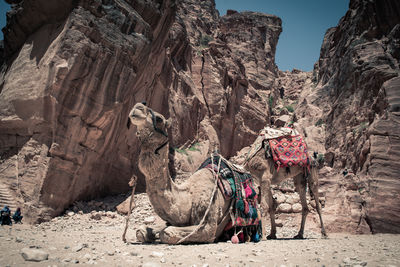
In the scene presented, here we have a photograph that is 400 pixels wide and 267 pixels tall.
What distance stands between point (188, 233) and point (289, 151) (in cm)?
363

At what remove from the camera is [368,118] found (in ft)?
37.6

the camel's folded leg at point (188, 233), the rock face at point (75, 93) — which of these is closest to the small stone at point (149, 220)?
the rock face at point (75, 93)

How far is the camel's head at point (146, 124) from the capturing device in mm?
3773

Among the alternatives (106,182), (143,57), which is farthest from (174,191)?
(143,57)

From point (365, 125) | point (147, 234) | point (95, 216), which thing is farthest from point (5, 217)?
point (365, 125)

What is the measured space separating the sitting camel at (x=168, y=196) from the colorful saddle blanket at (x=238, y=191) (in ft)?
1.10

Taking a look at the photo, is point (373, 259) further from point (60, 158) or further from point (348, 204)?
point (60, 158)

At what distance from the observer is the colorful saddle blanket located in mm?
4875

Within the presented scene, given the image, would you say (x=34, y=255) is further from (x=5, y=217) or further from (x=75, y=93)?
(x=75, y=93)

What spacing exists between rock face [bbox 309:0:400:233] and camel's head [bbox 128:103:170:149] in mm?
7492

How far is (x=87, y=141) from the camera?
826cm

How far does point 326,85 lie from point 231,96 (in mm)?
9215

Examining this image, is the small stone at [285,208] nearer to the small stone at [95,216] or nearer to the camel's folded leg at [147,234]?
the small stone at [95,216]

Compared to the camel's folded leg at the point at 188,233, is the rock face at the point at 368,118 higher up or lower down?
higher up
